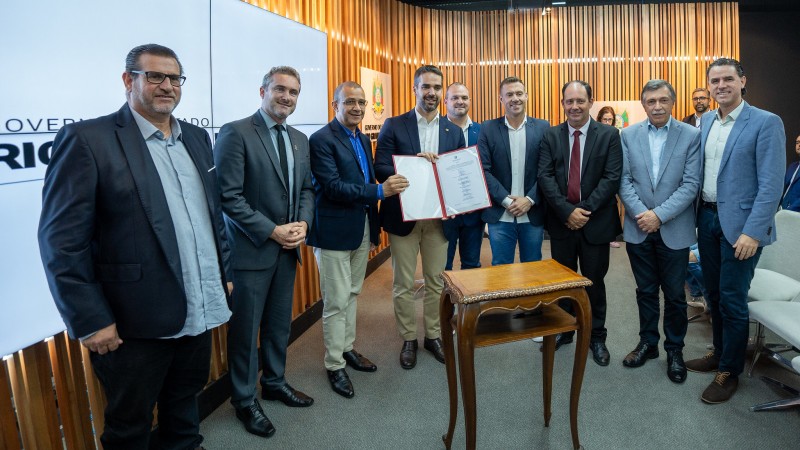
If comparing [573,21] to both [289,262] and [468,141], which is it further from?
[289,262]

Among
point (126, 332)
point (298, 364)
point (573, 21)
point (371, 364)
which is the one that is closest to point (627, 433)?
point (371, 364)

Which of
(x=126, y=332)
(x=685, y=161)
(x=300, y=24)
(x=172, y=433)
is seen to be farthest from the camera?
(x=300, y=24)

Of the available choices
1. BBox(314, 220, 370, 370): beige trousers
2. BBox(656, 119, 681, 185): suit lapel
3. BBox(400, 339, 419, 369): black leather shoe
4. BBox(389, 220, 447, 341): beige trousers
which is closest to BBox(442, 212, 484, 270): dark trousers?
BBox(389, 220, 447, 341): beige trousers

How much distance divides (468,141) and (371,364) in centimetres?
213

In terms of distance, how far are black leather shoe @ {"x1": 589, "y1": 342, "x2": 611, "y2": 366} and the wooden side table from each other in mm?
1122

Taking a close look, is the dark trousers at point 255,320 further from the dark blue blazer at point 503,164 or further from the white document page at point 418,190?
the dark blue blazer at point 503,164

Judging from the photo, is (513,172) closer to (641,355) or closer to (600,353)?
(600,353)

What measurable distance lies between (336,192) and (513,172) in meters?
1.45

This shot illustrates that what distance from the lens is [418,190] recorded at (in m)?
3.36

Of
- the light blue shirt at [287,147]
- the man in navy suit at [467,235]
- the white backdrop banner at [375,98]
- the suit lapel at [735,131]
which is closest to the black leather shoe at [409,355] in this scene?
the man in navy suit at [467,235]

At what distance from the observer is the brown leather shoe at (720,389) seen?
3.07m

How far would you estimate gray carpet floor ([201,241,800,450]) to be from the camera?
2.73 m

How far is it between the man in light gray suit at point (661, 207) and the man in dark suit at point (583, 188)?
120mm

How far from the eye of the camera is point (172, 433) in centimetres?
236
